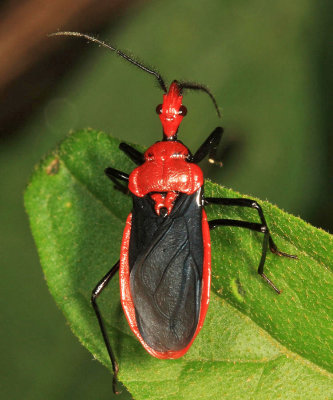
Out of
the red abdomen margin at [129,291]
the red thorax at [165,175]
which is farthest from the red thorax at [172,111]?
the red abdomen margin at [129,291]

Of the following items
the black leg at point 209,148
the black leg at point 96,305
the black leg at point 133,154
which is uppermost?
the black leg at point 209,148

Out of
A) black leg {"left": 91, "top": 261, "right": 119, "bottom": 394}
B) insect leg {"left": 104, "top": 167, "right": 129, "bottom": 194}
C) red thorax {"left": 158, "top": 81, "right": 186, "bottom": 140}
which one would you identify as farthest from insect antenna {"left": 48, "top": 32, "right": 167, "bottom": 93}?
black leg {"left": 91, "top": 261, "right": 119, "bottom": 394}

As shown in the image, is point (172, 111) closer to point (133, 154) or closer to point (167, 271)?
point (133, 154)

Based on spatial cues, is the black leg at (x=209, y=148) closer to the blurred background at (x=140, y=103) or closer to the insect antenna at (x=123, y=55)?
the insect antenna at (x=123, y=55)

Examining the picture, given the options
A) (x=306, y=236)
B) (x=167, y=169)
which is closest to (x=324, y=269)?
(x=306, y=236)

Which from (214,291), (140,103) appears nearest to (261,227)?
(214,291)

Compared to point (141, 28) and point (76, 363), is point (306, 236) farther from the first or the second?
point (141, 28)
